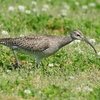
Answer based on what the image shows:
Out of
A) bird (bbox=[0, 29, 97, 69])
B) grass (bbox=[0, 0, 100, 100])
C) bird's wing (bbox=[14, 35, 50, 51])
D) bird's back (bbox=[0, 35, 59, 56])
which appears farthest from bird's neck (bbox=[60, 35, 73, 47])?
grass (bbox=[0, 0, 100, 100])

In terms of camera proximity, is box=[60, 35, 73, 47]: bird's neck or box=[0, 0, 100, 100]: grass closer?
box=[0, 0, 100, 100]: grass

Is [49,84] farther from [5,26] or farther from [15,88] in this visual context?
[5,26]

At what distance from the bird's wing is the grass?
47 centimetres

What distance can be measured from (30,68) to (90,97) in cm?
216

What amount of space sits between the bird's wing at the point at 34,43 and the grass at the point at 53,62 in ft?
1.55

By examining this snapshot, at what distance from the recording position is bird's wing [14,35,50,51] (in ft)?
38.6

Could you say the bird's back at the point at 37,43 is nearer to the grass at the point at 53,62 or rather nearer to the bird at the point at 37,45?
the bird at the point at 37,45

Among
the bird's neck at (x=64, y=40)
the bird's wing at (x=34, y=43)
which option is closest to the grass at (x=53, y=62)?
the bird's wing at (x=34, y=43)

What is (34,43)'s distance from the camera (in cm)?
1180

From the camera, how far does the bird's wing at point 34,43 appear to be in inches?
464

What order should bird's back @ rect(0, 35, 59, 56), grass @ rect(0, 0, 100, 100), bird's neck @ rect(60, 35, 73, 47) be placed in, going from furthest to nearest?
bird's neck @ rect(60, 35, 73, 47) → bird's back @ rect(0, 35, 59, 56) → grass @ rect(0, 0, 100, 100)

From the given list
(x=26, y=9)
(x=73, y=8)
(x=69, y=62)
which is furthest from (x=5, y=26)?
(x=73, y=8)

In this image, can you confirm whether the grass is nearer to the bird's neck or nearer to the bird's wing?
the bird's wing

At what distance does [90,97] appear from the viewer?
10242 millimetres
